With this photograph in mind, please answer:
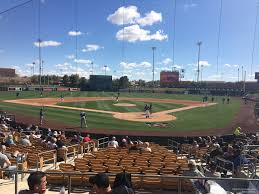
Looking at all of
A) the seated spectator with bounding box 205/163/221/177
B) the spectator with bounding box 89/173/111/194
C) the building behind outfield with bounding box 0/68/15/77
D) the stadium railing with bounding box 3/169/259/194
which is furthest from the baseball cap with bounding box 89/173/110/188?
the building behind outfield with bounding box 0/68/15/77

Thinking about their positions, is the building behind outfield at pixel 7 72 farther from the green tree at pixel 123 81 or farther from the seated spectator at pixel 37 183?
the seated spectator at pixel 37 183

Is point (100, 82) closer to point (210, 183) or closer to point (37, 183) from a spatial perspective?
point (210, 183)

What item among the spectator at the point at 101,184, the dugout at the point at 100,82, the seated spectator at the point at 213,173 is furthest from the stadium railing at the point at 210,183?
the dugout at the point at 100,82

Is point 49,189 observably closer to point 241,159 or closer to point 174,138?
point 241,159

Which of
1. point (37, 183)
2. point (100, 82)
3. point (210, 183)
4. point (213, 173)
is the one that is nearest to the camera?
point (37, 183)

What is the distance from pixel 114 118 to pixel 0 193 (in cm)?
2626

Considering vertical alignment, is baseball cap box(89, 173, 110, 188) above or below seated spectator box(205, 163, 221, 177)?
above

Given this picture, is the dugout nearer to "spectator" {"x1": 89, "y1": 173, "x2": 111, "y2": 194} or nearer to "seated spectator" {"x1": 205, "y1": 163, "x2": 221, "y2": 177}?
"seated spectator" {"x1": 205, "y1": 163, "x2": 221, "y2": 177}

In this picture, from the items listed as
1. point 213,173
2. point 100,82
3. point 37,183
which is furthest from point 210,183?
point 100,82

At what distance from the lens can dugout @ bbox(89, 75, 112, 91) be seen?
9894cm

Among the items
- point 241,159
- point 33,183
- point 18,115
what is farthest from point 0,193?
point 18,115

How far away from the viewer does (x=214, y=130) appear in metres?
30.0

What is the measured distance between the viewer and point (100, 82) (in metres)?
99.0

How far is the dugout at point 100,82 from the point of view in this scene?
98938 millimetres
